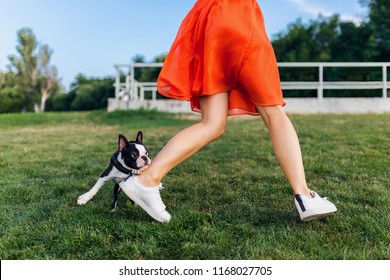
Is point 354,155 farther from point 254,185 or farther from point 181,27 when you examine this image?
point 181,27

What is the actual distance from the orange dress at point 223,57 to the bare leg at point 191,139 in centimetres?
7

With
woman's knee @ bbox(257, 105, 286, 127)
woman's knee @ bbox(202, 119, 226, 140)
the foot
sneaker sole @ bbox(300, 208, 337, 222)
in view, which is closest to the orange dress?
woman's knee @ bbox(257, 105, 286, 127)

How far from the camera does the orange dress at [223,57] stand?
1.88 m

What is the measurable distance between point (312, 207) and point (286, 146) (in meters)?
0.32

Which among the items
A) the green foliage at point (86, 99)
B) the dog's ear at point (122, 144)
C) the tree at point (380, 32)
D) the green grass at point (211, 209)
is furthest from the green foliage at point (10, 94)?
the dog's ear at point (122, 144)

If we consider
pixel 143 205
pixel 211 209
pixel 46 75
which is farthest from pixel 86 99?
pixel 143 205

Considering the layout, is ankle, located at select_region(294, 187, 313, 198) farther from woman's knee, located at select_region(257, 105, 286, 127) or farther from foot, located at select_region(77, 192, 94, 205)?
foot, located at select_region(77, 192, 94, 205)

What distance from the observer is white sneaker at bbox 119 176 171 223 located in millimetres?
1916

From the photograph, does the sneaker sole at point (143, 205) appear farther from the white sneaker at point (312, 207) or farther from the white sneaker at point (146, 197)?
the white sneaker at point (312, 207)

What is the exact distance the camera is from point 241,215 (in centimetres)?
209

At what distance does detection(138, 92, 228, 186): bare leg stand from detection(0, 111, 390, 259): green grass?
25cm

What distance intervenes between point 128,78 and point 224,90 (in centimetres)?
915
